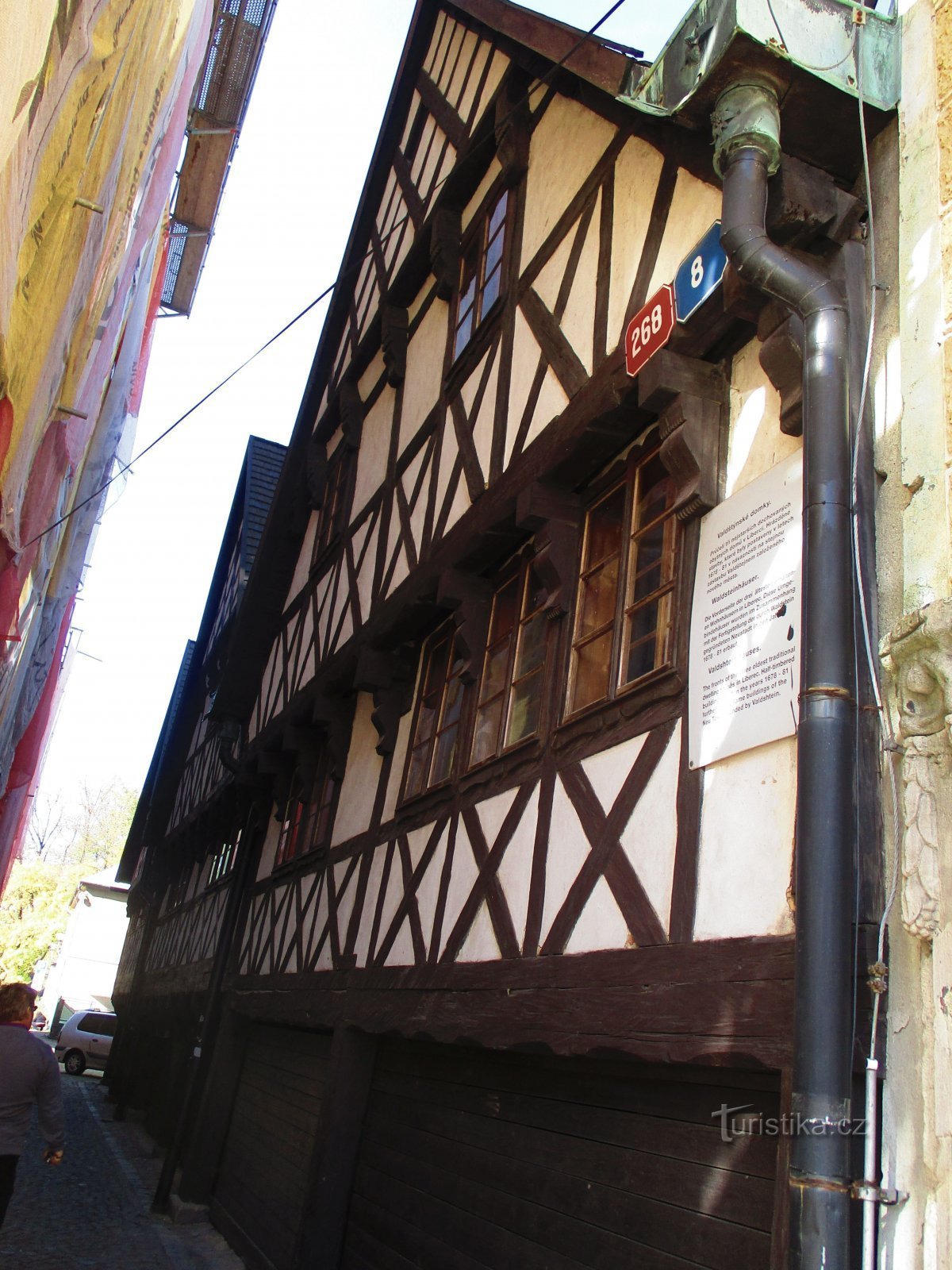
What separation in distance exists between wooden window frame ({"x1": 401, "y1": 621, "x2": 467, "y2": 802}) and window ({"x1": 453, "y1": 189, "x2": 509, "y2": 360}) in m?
2.08

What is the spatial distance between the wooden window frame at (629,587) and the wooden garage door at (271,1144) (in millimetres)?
3693

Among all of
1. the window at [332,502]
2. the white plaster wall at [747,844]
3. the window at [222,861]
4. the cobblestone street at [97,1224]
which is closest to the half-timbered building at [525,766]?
the white plaster wall at [747,844]

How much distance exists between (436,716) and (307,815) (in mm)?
2962

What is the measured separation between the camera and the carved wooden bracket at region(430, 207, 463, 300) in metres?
7.95

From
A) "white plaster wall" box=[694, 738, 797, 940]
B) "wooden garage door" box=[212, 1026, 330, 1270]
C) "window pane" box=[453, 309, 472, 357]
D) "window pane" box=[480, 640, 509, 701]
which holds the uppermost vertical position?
"window pane" box=[453, 309, 472, 357]

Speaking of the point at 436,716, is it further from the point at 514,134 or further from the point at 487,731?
the point at 514,134

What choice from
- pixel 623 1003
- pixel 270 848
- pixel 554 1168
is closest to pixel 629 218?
pixel 623 1003

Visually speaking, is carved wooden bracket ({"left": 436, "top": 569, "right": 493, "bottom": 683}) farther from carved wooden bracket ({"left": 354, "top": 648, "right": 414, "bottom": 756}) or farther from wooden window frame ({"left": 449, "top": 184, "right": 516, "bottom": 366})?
wooden window frame ({"left": 449, "top": 184, "right": 516, "bottom": 366})

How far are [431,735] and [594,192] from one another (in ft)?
10.3

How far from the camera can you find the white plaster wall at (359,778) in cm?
732

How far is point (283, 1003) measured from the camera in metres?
7.80

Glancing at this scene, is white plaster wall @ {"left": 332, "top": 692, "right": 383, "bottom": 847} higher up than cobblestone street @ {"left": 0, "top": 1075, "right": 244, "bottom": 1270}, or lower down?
higher up

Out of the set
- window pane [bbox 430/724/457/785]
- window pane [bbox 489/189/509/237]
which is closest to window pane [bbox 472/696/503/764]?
window pane [bbox 430/724/457/785]

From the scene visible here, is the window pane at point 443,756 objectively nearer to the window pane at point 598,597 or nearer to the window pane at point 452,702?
the window pane at point 452,702
